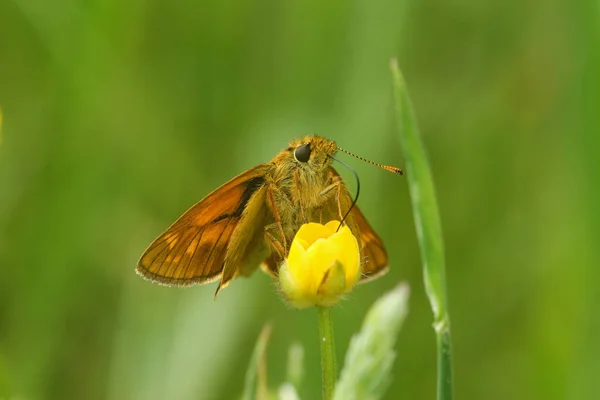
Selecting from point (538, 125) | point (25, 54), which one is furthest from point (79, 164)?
point (538, 125)

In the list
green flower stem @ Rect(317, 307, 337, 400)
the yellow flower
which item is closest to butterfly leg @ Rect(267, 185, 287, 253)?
the yellow flower

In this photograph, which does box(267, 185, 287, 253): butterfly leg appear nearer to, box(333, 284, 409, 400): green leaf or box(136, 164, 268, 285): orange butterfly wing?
box(136, 164, 268, 285): orange butterfly wing

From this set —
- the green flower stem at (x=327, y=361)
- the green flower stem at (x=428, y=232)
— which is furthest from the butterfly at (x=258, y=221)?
the green flower stem at (x=428, y=232)

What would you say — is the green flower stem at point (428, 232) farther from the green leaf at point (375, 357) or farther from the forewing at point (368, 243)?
the forewing at point (368, 243)

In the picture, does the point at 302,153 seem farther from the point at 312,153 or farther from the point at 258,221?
the point at 258,221

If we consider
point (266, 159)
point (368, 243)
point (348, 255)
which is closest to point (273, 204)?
point (368, 243)
